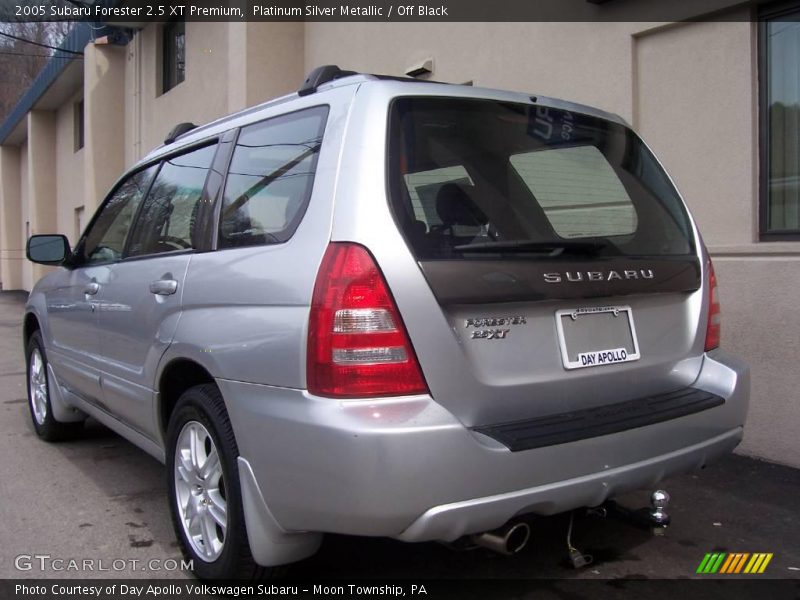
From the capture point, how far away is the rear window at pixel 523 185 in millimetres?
2438

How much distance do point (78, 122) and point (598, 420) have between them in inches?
797

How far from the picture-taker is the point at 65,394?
15.7 feet

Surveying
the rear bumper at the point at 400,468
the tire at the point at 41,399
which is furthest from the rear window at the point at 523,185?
the tire at the point at 41,399

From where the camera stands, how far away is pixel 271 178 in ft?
9.12

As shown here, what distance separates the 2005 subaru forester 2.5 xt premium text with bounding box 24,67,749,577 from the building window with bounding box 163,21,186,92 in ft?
35.5

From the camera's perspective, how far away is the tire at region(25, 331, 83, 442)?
5.17m

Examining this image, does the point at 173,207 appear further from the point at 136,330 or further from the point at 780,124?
the point at 780,124

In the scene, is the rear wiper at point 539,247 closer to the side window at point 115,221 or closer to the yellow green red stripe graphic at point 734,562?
the yellow green red stripe graphic at point 734,562

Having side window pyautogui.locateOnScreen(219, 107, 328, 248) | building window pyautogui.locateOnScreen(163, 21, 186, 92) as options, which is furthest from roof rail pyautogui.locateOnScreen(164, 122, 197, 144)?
building window pyautogui.locateOnScreen(163, 21, 186, 92)

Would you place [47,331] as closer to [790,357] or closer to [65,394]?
[65,394]

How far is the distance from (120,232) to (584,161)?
2583 millimetres

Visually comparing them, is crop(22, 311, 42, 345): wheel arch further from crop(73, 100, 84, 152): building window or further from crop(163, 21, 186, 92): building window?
crop(73, 100, 84, 152): building window

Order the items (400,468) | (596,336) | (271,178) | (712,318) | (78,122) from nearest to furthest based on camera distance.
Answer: (400,468), (596,336), (271,178), (712,318), (78,122)

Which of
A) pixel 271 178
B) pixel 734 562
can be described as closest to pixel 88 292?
pixel 271 178
